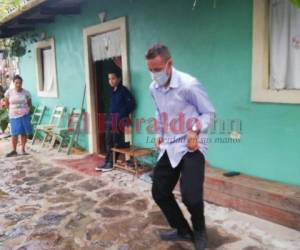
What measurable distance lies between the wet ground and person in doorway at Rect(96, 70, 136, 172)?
22.0 inches

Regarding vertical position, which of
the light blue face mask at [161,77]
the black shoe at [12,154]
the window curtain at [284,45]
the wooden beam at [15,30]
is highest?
the wooden beam at [15,30]

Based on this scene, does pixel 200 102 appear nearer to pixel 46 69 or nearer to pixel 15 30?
pixel 46 69

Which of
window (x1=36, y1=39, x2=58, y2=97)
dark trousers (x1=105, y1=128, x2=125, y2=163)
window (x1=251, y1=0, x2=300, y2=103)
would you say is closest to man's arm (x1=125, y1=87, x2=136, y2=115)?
dark trousers (x1=105, y1=128, x2=125, y2=163)

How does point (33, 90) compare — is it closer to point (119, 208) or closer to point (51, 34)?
point (51, 34)

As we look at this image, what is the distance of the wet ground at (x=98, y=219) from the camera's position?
3725 mm

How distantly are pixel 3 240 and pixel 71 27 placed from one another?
5535 millimetres

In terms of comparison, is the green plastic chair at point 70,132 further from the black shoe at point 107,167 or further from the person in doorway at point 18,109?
the black shoe at point 107,167

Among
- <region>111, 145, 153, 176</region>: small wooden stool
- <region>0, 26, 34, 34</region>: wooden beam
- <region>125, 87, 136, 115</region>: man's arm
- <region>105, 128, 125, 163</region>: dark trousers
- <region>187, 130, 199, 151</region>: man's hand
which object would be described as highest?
<region>0, 26, 34, 34</region>: wooden beam

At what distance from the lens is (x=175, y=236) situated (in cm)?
372

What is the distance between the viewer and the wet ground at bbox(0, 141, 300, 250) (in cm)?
373

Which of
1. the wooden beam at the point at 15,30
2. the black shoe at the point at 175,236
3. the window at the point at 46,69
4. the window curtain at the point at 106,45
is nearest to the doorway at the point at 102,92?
the window curtain at the point at 106,45

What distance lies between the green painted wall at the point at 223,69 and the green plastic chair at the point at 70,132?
205 centimetres

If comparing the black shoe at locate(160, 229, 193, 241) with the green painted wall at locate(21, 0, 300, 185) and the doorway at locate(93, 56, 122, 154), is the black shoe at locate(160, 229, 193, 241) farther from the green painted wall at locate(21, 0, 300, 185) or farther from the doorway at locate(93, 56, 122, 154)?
the doorway at locate(93, 56, 122, 154)

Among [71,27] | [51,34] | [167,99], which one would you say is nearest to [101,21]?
[71,27]
